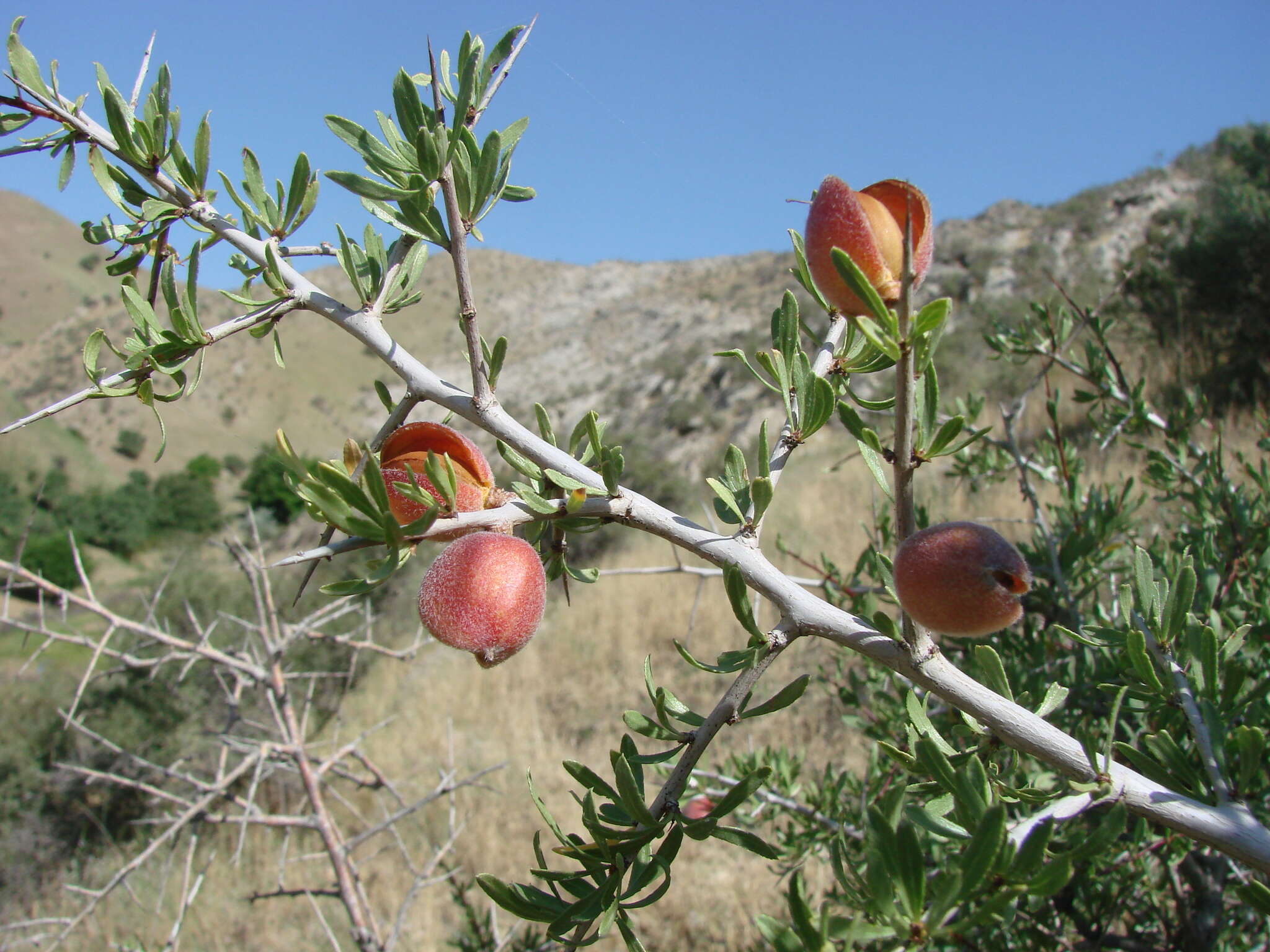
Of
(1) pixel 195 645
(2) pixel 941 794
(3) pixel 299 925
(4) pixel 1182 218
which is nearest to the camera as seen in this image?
(2) pixel 941 794

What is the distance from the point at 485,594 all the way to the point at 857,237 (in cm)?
47

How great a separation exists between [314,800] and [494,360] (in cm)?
187

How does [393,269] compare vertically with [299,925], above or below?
above

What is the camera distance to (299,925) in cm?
527

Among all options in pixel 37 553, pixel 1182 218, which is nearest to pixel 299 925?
pixel 1182 218

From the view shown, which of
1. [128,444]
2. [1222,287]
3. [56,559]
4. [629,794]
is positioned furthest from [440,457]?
[128,444]

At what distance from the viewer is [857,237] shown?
23.8 inches

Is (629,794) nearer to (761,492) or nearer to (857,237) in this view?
(761,492)

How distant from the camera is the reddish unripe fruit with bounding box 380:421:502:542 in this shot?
746 millimetres

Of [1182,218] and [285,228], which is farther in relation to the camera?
[1182,218]

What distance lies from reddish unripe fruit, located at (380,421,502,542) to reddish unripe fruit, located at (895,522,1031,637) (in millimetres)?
419

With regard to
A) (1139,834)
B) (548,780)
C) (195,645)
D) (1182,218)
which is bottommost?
(548,780)

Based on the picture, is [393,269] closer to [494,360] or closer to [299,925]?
[494,360]

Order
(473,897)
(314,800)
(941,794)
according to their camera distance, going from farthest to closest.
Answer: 1. (473,897)
2. (314,800)
3. (941,794)
